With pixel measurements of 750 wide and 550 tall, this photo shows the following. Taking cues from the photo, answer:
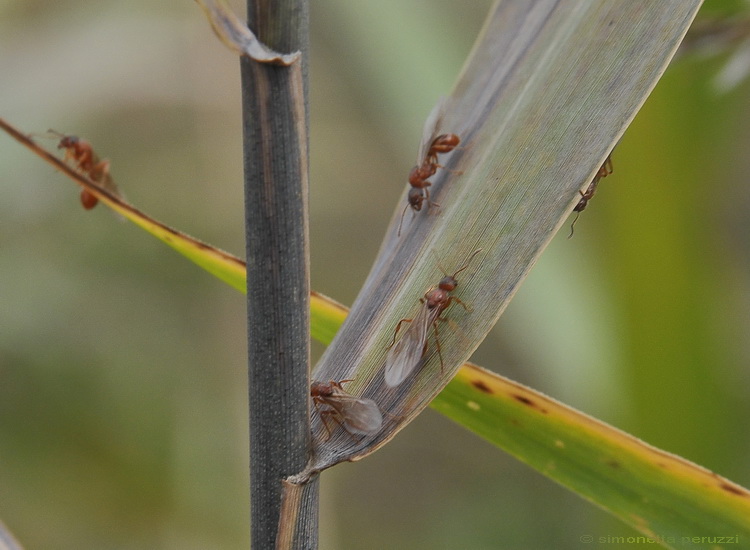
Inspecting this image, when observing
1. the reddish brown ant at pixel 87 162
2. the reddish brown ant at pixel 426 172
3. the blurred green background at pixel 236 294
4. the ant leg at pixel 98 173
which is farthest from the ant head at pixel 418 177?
the ant leg at pixel 98 173

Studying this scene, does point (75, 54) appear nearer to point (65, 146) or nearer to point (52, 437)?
point (65, 146)

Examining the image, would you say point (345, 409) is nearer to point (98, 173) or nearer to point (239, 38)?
point (239, 38)

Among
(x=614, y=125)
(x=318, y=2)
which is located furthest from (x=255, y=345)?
(x=318, y=2)

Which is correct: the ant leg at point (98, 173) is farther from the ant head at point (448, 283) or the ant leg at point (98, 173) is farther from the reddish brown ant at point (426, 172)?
the ant head at point (448, 283)

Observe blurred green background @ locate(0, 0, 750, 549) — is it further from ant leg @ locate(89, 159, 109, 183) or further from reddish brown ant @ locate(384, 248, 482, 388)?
reddish brown ant @ locate(384, 248, 482, 388)

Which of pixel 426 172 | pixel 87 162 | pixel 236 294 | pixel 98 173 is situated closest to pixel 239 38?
pixel 426 172
